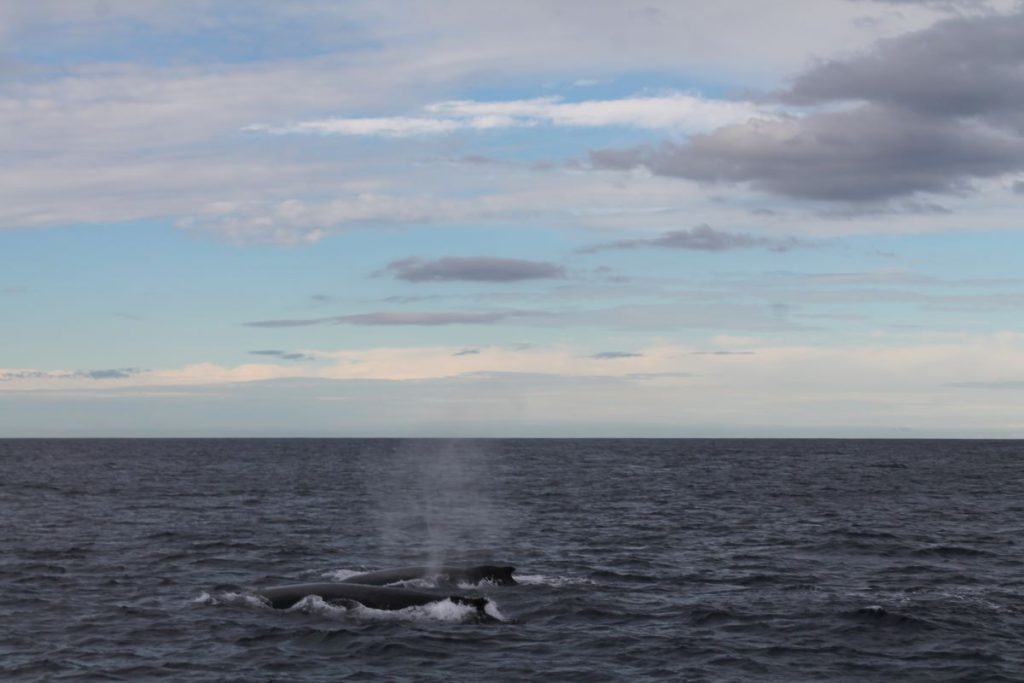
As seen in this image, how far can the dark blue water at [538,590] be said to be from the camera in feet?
101

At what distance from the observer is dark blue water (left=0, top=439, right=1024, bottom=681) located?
30656mm

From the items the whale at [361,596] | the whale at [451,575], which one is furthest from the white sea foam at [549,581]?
the whale at [361,596]

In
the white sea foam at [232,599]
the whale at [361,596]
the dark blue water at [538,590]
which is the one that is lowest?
the dark blue water at [538,590]

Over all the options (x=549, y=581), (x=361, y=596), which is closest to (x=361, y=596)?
(x=361, y=596)

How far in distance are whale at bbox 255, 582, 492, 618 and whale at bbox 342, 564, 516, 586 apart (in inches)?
116

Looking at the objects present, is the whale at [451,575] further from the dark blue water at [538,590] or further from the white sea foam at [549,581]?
the dark blue water at [538,590]

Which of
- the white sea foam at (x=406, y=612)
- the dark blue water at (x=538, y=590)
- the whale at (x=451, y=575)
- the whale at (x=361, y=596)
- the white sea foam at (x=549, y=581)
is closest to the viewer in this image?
the dark blue water at (x=538, y=590)

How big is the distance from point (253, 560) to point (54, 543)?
1268 centimetres

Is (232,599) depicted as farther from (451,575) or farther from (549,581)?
(549,581)

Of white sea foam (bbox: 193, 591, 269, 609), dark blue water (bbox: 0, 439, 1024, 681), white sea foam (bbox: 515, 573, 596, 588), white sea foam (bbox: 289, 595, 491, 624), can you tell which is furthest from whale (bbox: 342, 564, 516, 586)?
white sea foam (bbox: 289, 595, 491, 624)

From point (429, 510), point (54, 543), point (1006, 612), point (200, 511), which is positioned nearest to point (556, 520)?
point (429, 510)

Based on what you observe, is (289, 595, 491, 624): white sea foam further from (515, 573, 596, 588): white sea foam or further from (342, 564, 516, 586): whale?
(515, 573, 596, 588): white sea foam

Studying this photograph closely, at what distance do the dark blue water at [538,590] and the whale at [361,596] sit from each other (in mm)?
703

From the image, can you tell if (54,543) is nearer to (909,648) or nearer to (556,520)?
(556,520)
